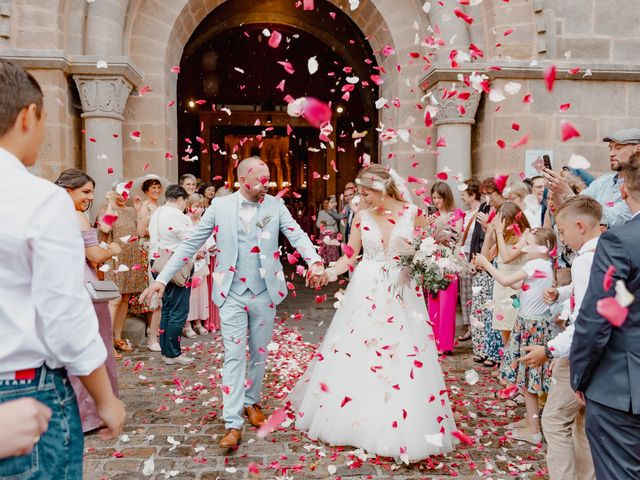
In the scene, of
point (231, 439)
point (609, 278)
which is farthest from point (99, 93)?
point (609, 278)

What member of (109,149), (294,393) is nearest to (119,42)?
(109,149)

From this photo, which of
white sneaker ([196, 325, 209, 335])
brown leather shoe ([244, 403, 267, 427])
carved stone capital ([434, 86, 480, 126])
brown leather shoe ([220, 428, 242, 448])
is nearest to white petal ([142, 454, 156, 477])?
brown leather shoe ([220, 428, 242, 448])

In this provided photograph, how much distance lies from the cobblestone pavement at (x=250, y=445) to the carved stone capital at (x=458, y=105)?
11.5 feet

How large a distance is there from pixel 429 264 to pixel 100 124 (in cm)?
513

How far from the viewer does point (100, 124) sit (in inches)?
277

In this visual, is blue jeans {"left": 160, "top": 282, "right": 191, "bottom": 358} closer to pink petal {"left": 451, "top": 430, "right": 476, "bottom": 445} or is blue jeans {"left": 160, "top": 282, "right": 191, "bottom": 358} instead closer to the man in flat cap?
pink petal {"left": 451, "top": 430, "right": 476, "bottom": 445}

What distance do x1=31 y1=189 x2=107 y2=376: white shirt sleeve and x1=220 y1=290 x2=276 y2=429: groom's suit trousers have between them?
8.51 feet

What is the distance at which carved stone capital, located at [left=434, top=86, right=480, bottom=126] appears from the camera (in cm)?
748

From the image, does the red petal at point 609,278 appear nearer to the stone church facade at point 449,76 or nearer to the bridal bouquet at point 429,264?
the bridal bouquet at point 429,264

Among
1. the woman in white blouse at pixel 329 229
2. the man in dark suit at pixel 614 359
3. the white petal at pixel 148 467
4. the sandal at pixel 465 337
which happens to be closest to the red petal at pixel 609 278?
the man in dark suit at pixel 614 359

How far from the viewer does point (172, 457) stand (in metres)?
3.75

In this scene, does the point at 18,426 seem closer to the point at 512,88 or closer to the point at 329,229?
the point at 512,88

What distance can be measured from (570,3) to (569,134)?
18.6ft

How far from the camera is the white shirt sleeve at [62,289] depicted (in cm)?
142
